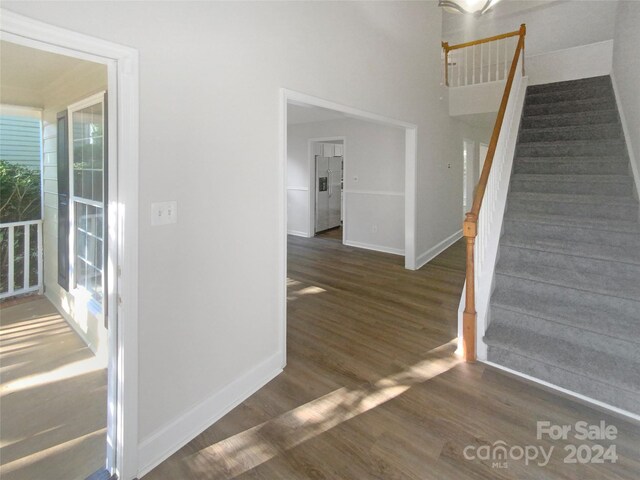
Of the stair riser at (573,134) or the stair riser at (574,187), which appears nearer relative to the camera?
the stair riser at (574,187)

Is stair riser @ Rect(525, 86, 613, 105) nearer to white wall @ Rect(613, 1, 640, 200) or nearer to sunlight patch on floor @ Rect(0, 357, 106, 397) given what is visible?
white wall @ Rect(613, 1, 640, 200)

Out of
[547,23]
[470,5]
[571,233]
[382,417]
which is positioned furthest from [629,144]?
[547,23]

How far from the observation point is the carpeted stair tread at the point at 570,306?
229 centimetres

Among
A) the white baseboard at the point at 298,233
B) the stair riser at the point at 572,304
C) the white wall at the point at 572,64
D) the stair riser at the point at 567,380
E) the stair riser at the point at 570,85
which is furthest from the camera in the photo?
the white baseboard at the point at 298,233

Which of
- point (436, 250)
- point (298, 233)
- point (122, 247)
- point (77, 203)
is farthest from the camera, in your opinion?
point (298, 233)

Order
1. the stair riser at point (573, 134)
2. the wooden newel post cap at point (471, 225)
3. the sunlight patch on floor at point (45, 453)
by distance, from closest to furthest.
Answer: the sunlight patch on floor at point (45, 453)
the wooden newel post cap at point (471, 225)
the stair riser at point (573, 134)

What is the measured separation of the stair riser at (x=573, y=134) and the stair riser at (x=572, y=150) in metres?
0.18

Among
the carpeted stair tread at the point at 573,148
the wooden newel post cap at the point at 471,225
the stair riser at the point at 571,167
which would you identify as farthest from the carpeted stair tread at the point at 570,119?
the wooden newel post cap at the point at 471,225

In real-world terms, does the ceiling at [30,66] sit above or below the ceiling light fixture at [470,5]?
below

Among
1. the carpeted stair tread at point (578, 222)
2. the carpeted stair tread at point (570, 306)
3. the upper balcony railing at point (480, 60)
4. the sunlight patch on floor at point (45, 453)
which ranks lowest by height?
the sunlight patch on floor at point (45, 453)

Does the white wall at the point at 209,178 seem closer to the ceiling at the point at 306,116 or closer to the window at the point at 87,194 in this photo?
the window at the point at 87,194

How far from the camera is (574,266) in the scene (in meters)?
2.69

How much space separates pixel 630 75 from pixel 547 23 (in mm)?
3799

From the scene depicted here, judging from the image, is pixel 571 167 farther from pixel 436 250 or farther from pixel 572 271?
pixel 436 250
